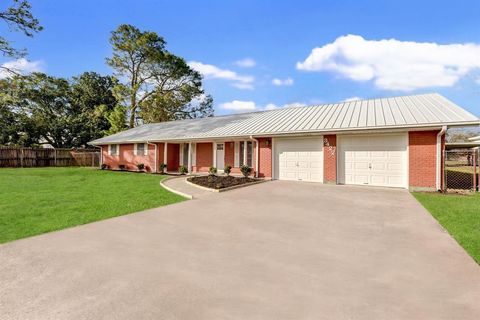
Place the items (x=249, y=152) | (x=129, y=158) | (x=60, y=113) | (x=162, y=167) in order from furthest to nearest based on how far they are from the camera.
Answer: (x=60, y=113), (x=129, y=158), (x=162, y=167), (x=249, y=152)

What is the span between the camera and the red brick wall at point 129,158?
69.1 ft

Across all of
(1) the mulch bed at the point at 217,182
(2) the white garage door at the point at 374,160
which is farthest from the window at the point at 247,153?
(2) the white garage door at the point at 374,160

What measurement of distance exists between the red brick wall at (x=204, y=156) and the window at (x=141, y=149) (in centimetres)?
513

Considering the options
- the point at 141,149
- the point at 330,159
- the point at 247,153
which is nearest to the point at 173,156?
the point at 141,149

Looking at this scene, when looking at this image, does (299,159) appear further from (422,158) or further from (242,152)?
(422,158)

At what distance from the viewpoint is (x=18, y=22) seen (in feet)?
46.3

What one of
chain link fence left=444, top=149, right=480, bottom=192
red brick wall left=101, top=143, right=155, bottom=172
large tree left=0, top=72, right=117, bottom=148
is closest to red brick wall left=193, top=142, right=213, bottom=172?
red brick wall left=101, top=143, right=155, bottom=172

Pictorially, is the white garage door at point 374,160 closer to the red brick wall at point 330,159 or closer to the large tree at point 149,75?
the red brick wall at point 330,159

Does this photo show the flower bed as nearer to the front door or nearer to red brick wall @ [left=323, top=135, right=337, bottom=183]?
red brick wall @ [left=323, top=135, right=337, bottom=183]

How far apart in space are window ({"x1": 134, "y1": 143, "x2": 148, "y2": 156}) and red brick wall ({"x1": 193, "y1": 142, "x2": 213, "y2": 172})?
513cm

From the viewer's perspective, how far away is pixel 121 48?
3062 cm

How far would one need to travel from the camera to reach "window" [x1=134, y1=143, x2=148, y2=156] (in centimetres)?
2152

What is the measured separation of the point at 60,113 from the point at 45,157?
589 inches

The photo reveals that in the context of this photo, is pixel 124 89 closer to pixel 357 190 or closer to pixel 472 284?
pixel 357 190
